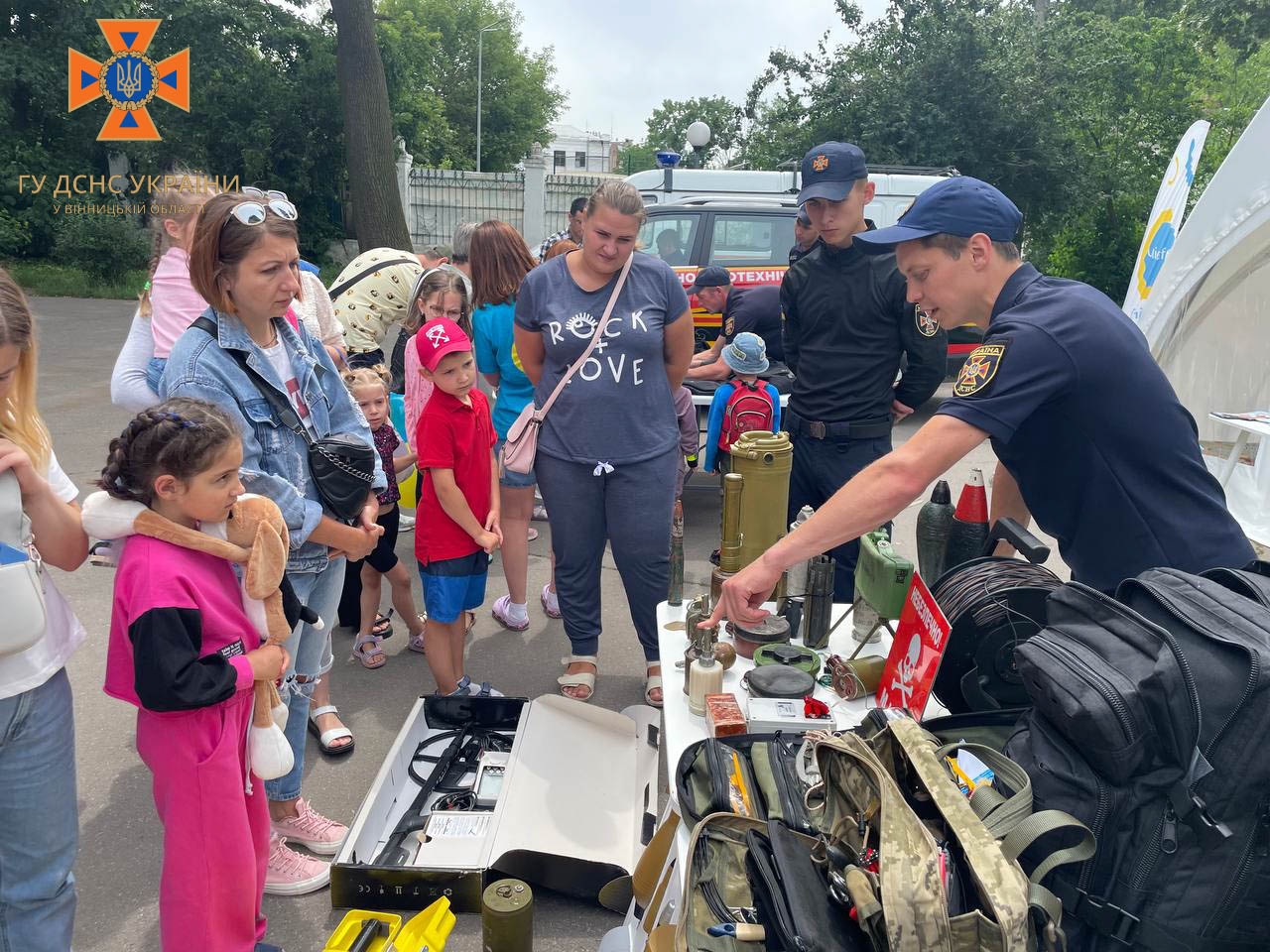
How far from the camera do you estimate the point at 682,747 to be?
6.47 feet

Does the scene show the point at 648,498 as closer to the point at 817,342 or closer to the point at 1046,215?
the point at 817,342

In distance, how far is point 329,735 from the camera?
327cm

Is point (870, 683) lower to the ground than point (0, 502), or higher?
lower

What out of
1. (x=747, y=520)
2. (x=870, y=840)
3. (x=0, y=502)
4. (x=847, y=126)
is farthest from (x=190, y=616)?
(x=847, y=126)

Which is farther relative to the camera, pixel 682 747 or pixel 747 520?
pixel 747 520

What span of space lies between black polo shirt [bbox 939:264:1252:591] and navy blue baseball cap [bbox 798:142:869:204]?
5.38 feet

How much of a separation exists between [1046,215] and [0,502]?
17297mm

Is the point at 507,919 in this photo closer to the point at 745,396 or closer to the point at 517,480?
the point at 517,480

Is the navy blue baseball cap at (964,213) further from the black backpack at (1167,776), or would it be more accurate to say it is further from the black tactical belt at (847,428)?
the black tactical belt at (847,428)

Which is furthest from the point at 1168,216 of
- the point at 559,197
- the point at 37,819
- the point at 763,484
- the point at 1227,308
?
the point at 559,197

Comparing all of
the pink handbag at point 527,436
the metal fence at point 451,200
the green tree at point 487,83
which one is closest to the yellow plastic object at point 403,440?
the pink handbag at point 527,436

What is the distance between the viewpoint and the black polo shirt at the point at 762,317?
558cm

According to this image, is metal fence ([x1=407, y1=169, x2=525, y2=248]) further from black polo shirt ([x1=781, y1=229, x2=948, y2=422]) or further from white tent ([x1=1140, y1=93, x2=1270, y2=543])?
black polo shirt ([x1=781, y1=229, x2=948, y2=422])

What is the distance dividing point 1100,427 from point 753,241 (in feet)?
20.4
